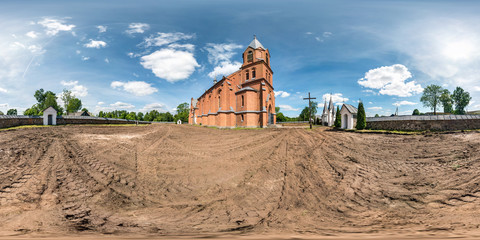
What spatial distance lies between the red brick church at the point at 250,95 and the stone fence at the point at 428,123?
14269 mm

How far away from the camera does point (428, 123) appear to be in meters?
15.6

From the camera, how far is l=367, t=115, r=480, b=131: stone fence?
554 inches

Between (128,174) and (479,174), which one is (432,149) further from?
(128,174)

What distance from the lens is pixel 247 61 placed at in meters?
28.7

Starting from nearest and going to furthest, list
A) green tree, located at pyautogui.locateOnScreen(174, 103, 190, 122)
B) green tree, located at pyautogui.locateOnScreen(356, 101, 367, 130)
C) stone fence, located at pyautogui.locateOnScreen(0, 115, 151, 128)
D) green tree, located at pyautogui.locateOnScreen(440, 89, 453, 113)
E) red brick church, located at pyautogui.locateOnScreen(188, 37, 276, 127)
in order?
stone fence, located at pyautogui.locateOnScreen(0, 115, 151, 128) → green tree, located at pyautogui.locateOnScreen(356, 101, 367, 130) → red brick church, located at pyautogui.locateOnScreen(188, 37, 276, 127) → green tree, located at pyautogui.locateOnScreen(440, 89, 453, 113) → green tree, located at pyautogui.locateOnScreen(174, 103, 190, 122)

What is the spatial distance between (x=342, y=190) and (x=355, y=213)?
1225 millimetres

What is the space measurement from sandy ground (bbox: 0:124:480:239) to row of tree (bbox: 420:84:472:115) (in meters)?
50.2

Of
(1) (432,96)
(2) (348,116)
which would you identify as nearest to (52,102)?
(2) (348,116)

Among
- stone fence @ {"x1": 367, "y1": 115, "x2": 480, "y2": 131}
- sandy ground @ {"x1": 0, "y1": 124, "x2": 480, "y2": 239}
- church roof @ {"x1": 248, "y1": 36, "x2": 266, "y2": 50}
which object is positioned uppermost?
church roof @ {"x1": 248, "y1": 36, "x2": 266, "y2": 50}

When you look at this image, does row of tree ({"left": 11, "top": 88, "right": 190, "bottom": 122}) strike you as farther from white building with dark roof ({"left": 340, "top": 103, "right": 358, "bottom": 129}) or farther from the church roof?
white building with dark roof ({"left": 340, "top": 103, "right": 358, "bottom": 129})

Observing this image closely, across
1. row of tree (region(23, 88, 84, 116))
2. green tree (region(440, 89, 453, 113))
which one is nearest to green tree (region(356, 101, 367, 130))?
green tree (region(440, 89, 453, 113))

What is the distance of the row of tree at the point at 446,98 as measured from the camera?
133 ft

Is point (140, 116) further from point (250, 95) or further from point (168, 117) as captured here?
point (250, 95)

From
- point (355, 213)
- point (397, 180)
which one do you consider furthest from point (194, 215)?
point (397, 180)
